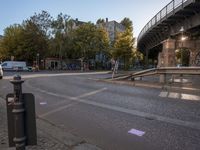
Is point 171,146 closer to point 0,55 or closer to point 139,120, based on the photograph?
point 139,120

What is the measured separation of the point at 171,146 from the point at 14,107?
294 centimetres

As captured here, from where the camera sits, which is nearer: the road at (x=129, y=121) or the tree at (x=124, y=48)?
the road at (x=129, y=121)

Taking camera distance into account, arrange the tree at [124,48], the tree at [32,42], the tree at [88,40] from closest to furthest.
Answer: the tree at [124,48] < the tree at [32,42] < the tree at [88,40]

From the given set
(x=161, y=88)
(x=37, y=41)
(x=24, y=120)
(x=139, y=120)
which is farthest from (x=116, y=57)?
(x=24, y=120)

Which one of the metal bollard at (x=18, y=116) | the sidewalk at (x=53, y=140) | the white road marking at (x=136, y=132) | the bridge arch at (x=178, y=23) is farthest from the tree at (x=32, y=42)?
the metal bollard at (x=18, y=116)

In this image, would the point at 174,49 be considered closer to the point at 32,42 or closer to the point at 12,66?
the point at 12,66

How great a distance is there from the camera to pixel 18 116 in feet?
8.62

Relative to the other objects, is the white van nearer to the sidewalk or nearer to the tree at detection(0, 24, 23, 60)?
the tree at detection(0, 24, 23, 60)

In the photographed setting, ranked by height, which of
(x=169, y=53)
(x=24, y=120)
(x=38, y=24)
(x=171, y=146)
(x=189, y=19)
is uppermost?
(x=38, y=24)

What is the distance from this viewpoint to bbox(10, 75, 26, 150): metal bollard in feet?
8.59

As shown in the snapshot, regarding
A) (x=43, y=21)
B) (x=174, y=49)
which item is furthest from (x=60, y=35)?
(x=174, y=49)

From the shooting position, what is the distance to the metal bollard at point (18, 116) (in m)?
2.62

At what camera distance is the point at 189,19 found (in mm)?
20594

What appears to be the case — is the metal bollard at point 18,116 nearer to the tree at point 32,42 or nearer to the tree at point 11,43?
the tree at point 32,42
